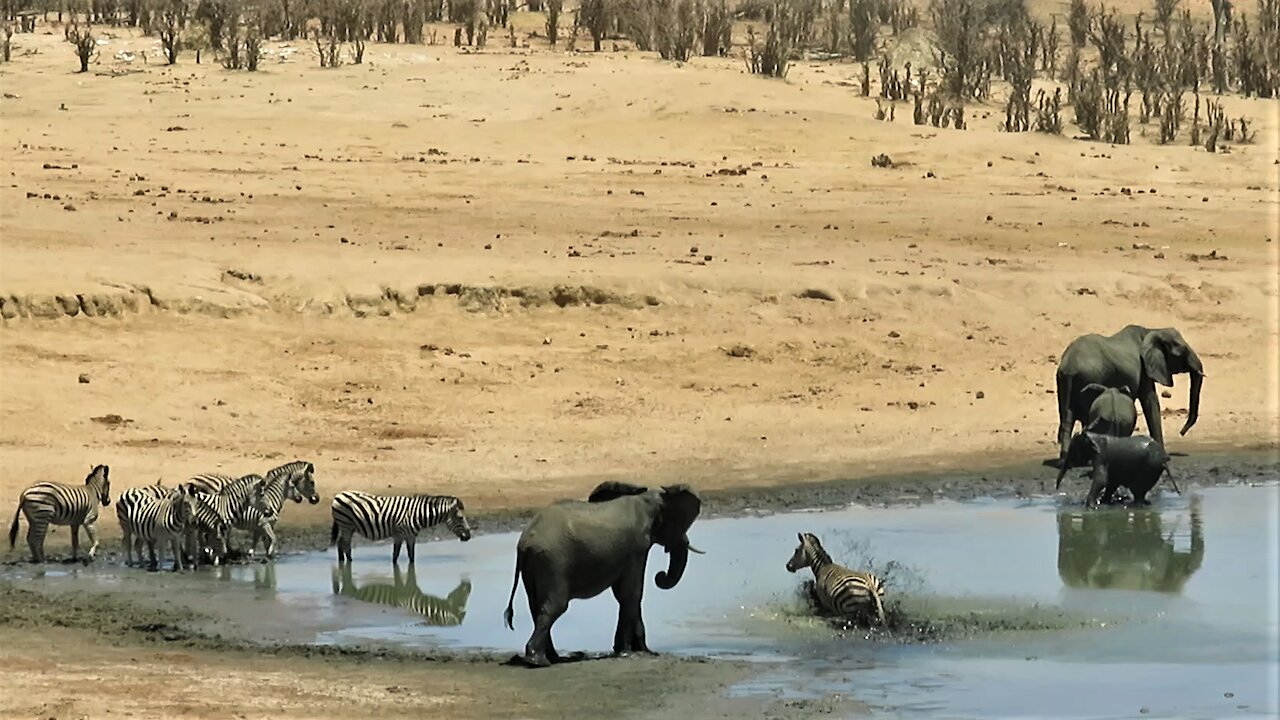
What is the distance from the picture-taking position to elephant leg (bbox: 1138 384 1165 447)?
715 inches

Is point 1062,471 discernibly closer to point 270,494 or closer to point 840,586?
point 840,586

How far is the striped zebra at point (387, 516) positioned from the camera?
14445mm

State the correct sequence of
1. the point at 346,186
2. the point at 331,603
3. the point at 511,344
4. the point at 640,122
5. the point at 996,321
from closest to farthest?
the point at 331,603, the point at 511,344, the point at 996,321, the point at 346,186, the point at 640,122

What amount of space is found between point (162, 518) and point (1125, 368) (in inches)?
305

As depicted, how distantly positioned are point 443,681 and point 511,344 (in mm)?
9441

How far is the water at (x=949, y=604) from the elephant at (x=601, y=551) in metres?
0.53

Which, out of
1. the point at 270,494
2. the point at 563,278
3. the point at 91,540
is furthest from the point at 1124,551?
the point at 563,278

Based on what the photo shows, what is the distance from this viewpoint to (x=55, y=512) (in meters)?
14.5

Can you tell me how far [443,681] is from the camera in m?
11.0

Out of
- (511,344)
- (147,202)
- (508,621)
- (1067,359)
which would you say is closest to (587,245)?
(511,344)

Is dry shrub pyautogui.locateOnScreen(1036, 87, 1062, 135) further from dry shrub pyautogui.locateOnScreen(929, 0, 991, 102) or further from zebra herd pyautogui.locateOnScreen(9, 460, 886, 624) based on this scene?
zebra herd pyautogui.locateOnScreen(9, 460, 886, 624)

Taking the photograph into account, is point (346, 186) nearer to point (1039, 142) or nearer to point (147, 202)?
point (147, 202)

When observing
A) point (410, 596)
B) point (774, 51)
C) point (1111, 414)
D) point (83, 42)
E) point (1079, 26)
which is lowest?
point (410, 596)

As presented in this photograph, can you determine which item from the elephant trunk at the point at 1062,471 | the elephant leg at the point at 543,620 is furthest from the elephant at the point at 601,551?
the elephant trunk at the point at 1062,471
